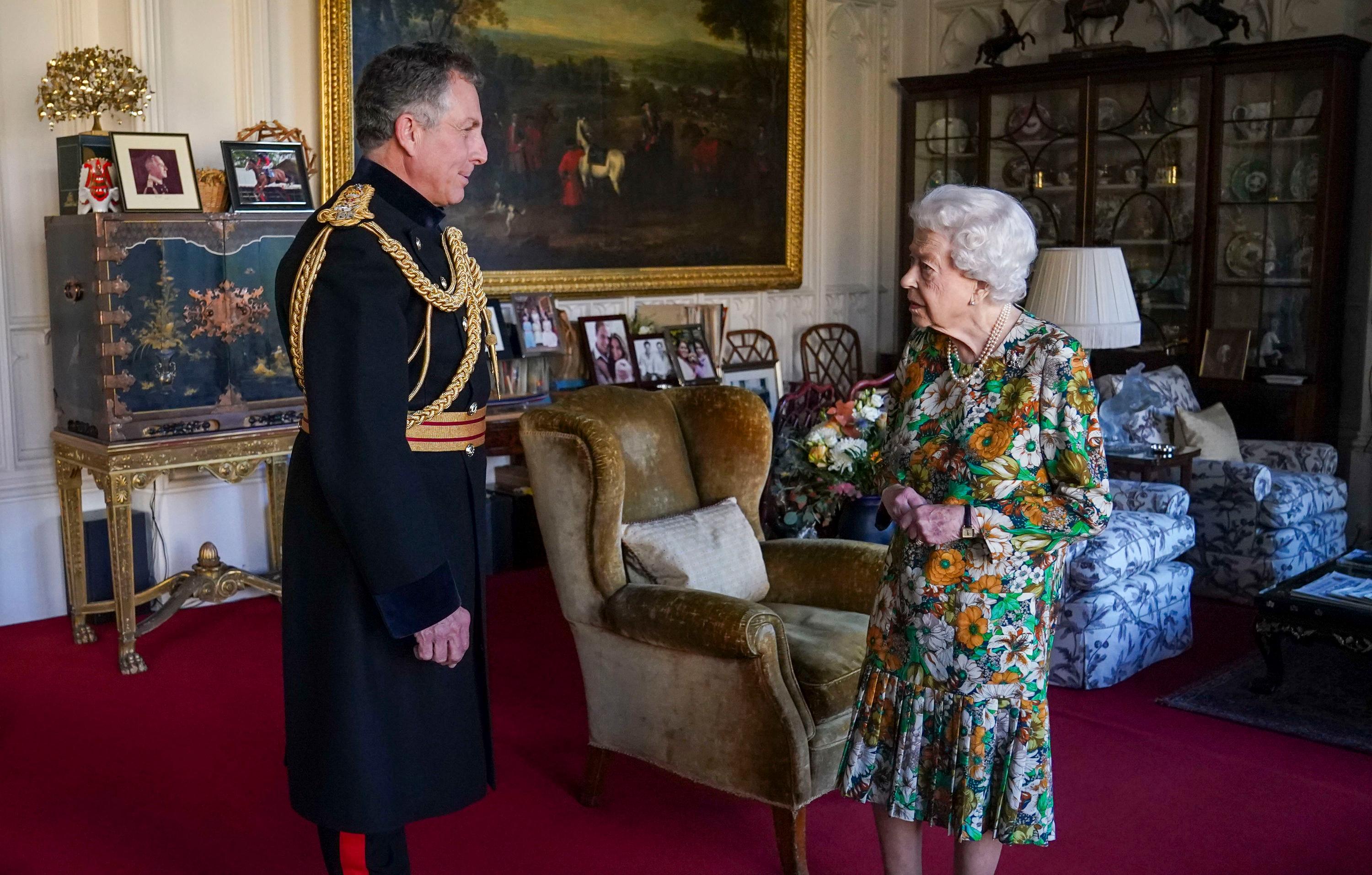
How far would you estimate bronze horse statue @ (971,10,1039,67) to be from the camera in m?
7.48

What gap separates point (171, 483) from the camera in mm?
5266

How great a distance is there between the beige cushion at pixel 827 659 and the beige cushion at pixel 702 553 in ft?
0.61

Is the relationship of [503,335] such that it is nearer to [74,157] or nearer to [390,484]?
[74,157]

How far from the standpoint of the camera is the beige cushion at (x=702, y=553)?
327 cm

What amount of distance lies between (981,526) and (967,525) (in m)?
0.02

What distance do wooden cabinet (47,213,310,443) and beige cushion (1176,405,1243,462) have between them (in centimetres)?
372

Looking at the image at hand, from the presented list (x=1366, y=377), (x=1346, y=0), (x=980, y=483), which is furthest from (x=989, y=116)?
(x=980, y=483)

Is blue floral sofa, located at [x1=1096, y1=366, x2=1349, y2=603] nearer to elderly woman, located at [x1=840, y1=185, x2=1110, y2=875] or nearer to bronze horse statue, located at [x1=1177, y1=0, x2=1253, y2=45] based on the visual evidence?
bronze horse statue, located at [x1=1177, y1=0, x2=1253, y2=45]

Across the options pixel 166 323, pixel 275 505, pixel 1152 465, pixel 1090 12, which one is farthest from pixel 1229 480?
pixel 166 323

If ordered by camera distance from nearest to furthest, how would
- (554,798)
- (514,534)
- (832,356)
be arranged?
(554,798) < (514,534) < (832,356)

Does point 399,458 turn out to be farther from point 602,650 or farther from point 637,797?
point 637,797

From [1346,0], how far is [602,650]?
5.49 metres

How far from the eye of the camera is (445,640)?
6.75ft

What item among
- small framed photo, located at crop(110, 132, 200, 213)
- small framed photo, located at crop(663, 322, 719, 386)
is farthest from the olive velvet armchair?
small framed photo, located at crop(663, 322, 719, 386)
